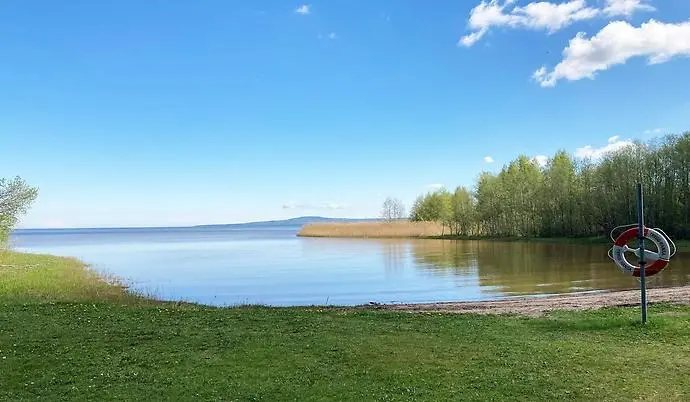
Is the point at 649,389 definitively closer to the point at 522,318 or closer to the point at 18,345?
the point at 522,318

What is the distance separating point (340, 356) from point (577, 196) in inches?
2303

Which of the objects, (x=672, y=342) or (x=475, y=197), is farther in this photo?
(x=475, y=197)

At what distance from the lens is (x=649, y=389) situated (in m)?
6.36

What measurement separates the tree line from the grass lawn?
44813 mm

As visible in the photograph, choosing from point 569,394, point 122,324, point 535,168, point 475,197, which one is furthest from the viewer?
point 475,197

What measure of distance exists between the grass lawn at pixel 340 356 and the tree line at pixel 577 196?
44813 mm

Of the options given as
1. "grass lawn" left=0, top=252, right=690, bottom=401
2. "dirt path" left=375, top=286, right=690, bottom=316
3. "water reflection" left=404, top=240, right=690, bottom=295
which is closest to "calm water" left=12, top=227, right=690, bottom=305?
"water reflection" left=404, top=240, right=690, bottom=295

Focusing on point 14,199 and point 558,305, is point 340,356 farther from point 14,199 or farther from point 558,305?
point 14,199

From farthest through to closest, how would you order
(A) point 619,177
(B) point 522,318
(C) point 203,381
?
(A) point 619,177 → (B) point 522,318 → (C) point 203,381

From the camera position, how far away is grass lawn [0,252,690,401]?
6.46m

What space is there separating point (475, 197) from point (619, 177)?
27468 mm

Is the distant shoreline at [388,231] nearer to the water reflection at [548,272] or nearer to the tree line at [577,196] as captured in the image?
the tree line at [577,196]

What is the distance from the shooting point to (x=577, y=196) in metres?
60.5

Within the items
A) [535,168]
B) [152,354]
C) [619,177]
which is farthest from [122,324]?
[535,168]
